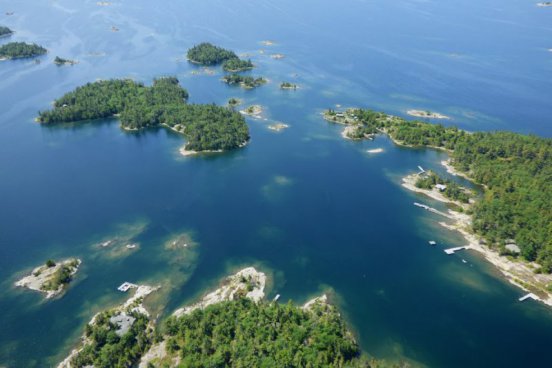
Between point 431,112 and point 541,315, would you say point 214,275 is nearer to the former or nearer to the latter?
point 541,315

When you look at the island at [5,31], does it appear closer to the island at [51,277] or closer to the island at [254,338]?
the island at [51,277]

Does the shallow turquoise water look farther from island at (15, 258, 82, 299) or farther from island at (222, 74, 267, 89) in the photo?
island at (222, 74, 267, 89)

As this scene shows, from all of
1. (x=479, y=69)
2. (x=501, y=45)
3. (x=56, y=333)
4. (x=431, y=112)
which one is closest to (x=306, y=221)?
(x=56, y=333)

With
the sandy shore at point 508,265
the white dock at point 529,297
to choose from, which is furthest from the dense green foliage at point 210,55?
the white dock at point 529,297

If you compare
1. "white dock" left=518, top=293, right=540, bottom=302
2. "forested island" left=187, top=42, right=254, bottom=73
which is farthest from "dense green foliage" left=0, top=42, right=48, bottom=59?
"white dock" left=518, top=293, right=540, bottom=302

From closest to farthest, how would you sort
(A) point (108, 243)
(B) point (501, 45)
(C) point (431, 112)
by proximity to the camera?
(A) point (108, 243), (C) point (431, 112), (B) point (501, 45)

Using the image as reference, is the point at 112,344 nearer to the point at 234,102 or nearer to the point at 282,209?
the point at 282,209
